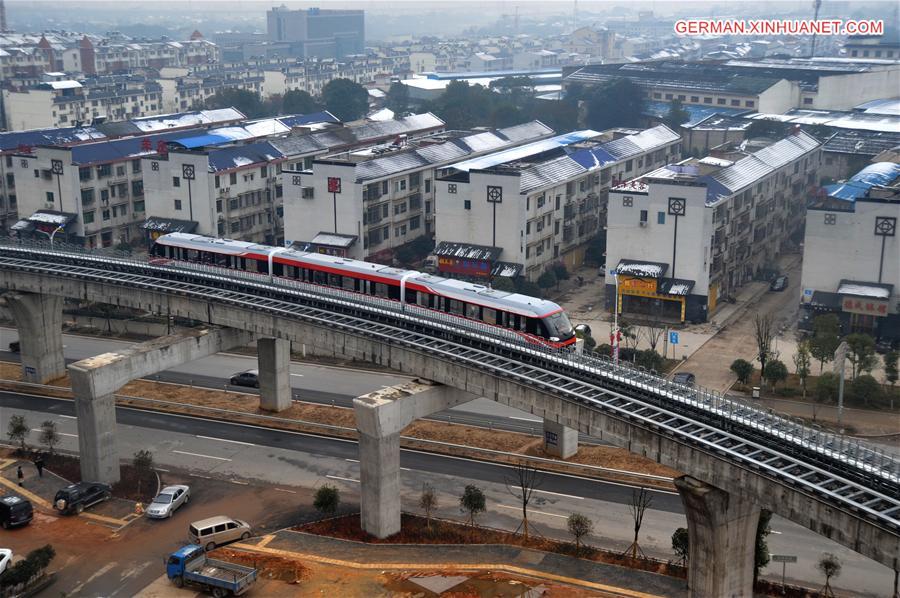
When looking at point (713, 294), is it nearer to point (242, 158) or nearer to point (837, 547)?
point (837, 547)

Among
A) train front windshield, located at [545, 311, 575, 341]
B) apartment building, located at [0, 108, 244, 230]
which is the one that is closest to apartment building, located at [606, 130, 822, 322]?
train front windshield, located at [545, 311, 575, 341]

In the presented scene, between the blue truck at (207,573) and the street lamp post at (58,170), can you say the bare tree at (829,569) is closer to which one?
the blue truck at (207,573)

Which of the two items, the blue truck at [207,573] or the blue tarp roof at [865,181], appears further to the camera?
the blue tarp roof at [865,181]

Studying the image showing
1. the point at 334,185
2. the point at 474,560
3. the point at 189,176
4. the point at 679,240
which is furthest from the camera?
the point at 189,176

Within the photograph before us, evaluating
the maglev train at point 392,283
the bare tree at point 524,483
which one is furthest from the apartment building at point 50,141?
the bare tree at point 524,483

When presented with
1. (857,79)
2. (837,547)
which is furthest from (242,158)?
(857,79)

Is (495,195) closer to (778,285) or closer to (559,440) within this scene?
(778,285)

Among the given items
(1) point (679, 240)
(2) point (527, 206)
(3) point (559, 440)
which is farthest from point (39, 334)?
(1) point (679, 240)

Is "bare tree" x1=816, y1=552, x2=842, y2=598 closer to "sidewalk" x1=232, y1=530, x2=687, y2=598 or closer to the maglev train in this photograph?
"sidewalk" x1=232, y1=530, x2=687, y2=598
